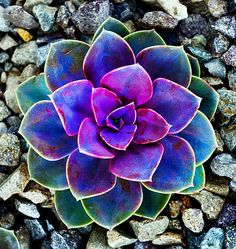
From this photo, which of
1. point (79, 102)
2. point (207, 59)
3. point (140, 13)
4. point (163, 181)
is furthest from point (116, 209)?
point (140, 13)

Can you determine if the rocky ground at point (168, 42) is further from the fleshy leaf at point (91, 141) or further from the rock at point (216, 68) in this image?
the fleshy leaf at point (91, 141)

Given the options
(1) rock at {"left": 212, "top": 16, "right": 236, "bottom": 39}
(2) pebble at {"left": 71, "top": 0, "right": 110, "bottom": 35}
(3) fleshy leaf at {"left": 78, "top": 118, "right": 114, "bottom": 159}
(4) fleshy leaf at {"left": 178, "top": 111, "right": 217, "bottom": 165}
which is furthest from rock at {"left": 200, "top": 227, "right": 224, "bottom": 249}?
(2) pebble at {"left": 71, "top": 0, "right": 110, "bottom": 35}

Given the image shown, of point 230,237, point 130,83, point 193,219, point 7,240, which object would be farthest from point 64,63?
point 230,237

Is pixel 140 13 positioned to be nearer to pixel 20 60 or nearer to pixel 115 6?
pixel 115 6

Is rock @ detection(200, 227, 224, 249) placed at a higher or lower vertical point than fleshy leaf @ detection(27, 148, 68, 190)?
lower

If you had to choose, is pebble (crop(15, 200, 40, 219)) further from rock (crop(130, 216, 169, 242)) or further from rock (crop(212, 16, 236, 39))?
rock (crop(212, 16, 236, 39))
